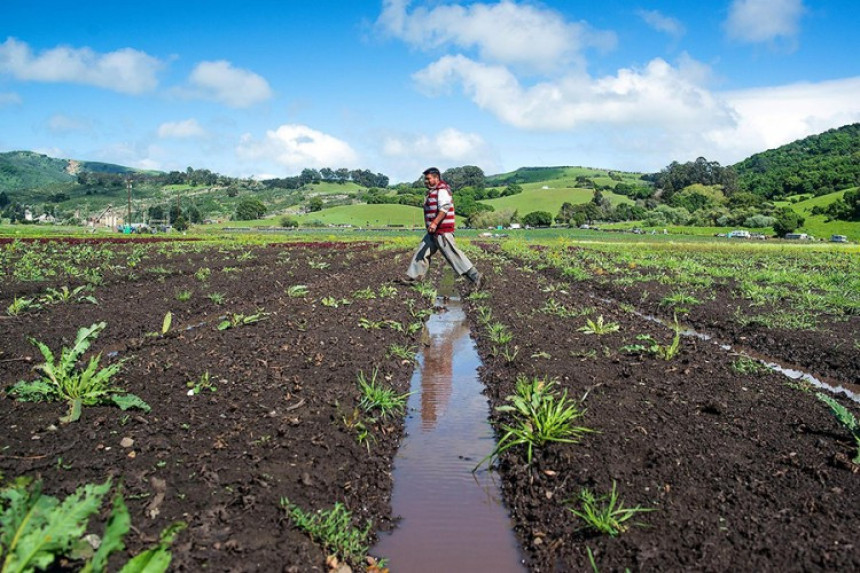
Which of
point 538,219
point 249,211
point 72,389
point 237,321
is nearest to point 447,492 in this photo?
point 72,389

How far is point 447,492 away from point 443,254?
877cm

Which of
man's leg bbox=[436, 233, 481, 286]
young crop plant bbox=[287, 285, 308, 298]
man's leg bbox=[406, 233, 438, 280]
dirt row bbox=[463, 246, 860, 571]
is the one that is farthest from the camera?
man's leg bbox=[406, 233, 438, 280]

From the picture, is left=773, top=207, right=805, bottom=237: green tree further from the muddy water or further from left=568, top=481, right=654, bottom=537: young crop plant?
left=568, top=481, right=654, bottom=537: young crop plant

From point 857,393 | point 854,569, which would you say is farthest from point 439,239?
point 854,569

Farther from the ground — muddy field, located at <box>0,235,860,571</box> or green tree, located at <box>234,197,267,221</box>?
green tree, located at <box>234,197,267,221</box>

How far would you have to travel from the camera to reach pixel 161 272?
16.5 metres

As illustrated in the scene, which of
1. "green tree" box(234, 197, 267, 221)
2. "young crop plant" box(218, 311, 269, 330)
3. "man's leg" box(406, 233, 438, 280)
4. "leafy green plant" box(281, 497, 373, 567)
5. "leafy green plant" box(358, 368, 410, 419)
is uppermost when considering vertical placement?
"green tree" box(234, 197, 267, 221)

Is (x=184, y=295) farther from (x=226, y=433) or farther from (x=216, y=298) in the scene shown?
(x=226, y=433)

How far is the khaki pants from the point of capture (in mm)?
12742

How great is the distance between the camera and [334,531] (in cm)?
358

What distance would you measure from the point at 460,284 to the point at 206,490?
44.2 ft

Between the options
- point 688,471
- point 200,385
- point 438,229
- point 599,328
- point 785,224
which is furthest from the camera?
point 785,224

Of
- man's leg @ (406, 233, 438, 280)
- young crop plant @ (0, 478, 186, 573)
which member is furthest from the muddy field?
man's leg @ (406, 233, 438, 280)

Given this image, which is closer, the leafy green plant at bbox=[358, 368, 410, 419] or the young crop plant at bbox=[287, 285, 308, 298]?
the leafy green plant at bbox=[358, 368, 410, 419]
